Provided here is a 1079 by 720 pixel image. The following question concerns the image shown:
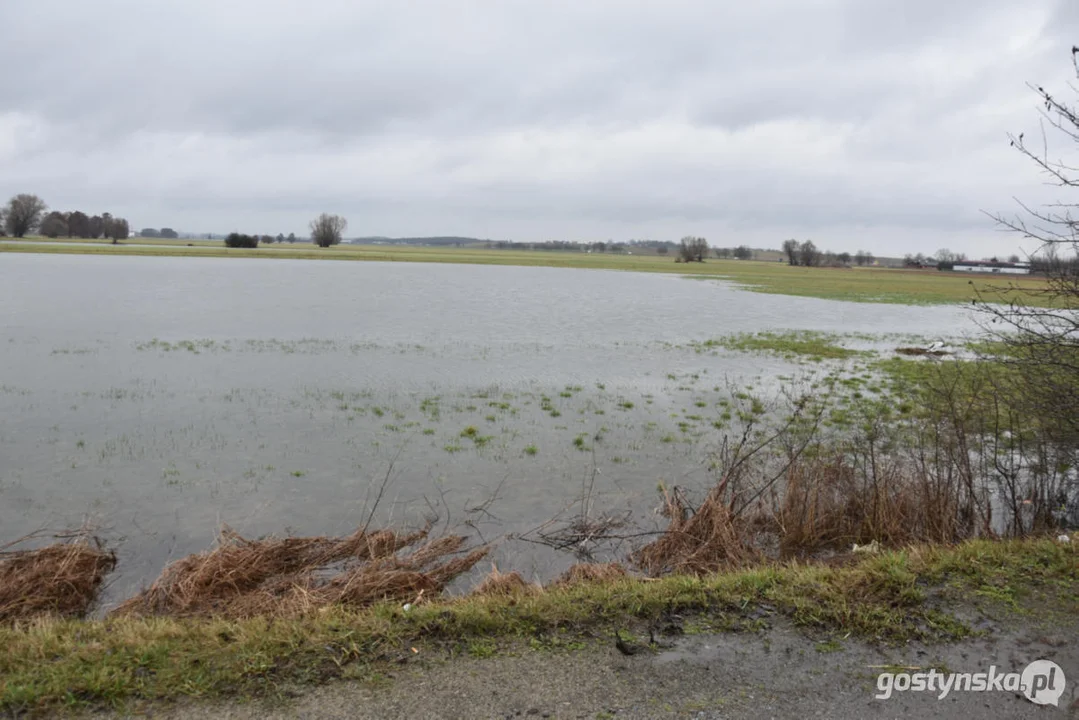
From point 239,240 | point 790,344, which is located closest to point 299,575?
point 790,344

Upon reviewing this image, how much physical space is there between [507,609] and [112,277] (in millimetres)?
60510

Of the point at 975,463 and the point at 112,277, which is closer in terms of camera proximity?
the point at 975,463

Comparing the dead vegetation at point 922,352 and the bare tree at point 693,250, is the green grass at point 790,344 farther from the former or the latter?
the bare tree at point 693,250

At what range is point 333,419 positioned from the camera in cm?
1493

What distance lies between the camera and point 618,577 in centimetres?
748

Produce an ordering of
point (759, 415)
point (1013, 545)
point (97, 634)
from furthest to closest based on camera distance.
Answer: point (759, 415) < point (1013, 545) < point (97, 634)

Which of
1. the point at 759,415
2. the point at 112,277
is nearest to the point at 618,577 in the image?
the point at 759,415

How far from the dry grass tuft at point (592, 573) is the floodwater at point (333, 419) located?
482 millimetres

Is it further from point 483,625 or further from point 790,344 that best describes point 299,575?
point 790,344

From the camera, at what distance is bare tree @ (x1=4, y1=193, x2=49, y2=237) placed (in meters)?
139

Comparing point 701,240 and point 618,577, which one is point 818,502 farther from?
point 701,240

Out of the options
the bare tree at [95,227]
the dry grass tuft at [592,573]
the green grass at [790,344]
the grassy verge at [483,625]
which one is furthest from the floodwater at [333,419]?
the bare tree at [95,227]

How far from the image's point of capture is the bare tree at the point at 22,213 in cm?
13938

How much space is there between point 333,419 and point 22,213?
165m
